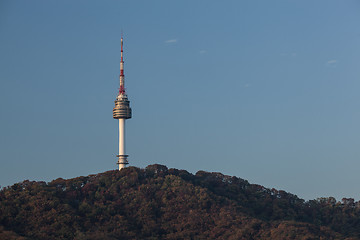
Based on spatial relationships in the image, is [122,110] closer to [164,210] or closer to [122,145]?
[122,145]

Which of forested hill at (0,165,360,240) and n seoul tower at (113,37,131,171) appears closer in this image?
forested hill at (0,165,360,240)

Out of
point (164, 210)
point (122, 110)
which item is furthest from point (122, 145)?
point (164, 210)

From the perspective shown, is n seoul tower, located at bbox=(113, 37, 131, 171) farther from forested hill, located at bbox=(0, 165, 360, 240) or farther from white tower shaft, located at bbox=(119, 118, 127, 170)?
forested hill, located at bbox=(0, 165, 360, 240)

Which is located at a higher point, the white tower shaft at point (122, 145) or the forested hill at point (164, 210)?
the white tower shaft at point (122, 145)

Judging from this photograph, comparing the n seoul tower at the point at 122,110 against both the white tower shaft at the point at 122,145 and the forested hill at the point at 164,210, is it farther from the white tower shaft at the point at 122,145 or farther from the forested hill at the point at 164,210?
the forested hill at the point at 164,210

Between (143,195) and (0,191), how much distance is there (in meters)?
24.3

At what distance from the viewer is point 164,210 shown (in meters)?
98.9

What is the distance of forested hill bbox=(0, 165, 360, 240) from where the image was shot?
85750 mm

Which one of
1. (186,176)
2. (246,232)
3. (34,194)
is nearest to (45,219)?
(34,194)

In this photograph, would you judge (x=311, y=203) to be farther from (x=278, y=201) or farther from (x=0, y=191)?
(x=0, y=191)

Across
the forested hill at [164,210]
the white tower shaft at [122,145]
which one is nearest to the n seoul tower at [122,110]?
the white tower shaft at [122,145]

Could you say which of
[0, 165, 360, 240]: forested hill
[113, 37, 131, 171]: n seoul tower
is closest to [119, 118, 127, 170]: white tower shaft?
→ [113, 37, 131, 171]: n seoul tower

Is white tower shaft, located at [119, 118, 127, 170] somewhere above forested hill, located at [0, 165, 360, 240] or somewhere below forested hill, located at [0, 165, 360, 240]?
above

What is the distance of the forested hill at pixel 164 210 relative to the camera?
8575 centimetres
